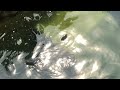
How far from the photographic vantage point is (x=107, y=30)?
1.96 meters

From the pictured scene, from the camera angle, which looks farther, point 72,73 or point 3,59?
point 3,59

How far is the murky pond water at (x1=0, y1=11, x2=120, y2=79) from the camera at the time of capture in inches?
65.1

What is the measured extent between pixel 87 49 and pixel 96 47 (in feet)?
0.25

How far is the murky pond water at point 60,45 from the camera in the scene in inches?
65.1

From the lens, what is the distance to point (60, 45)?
6.19 ft

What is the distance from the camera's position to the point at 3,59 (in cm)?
176

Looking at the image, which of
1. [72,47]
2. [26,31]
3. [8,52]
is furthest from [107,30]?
[8,52]
